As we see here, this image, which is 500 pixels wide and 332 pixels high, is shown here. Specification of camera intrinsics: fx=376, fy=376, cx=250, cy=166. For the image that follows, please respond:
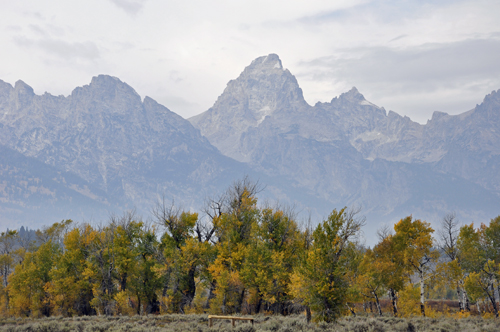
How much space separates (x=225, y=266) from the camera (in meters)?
42.5

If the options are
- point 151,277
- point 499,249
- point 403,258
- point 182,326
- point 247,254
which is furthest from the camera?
point 499,249

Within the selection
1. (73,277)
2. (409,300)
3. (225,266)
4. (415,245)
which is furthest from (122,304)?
(409,300)

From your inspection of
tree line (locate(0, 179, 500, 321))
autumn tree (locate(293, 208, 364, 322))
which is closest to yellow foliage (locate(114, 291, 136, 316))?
tree line (locate(0, 179, 500, 321))

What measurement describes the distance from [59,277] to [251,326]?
34763mm

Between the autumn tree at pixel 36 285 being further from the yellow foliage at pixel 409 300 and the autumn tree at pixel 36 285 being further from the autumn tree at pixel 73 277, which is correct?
the yellow foliage at pixel 409 300

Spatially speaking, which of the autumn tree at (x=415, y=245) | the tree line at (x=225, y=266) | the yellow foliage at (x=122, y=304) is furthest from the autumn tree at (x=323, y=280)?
the yellow foliage at (x=122, y=304)

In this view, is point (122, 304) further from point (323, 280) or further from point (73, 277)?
point (323, 280)

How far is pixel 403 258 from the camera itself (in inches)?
1703

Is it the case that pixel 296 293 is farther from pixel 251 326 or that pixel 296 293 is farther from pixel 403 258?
pixel 403 258

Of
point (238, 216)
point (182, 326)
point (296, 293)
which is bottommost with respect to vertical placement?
point (182, 326)

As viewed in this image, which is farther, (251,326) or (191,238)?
(191,238)

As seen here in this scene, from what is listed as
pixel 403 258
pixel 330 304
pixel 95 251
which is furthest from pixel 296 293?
pixel 95 251

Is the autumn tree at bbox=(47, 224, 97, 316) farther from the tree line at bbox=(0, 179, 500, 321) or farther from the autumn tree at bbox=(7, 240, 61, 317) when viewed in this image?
the autumn tree at bbox=(7, 240, 61, 317)

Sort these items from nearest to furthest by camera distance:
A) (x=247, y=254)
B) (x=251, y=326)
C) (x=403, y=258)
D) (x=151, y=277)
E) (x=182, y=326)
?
(x=251, y=326) < (x=182, y=326) < (x=247, y=254) < (x=403, y=258) < (x=151, y=277)
